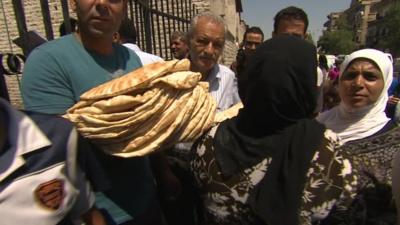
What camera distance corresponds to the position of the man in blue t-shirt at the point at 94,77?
1160 mm

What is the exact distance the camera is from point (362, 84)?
183cm

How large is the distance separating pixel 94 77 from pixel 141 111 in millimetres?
352

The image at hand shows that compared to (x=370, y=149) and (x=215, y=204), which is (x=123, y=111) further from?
(x=370, y=149)

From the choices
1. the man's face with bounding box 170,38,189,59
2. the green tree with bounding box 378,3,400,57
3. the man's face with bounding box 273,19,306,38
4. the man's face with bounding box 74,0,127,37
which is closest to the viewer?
the man's face with bounding box 74,0,127,37

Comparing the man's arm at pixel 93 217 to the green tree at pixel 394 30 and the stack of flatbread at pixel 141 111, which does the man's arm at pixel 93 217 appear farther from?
the green tree at pixel 394 30

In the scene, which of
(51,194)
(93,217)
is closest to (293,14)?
(93,217)

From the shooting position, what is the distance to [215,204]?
1.32 metres

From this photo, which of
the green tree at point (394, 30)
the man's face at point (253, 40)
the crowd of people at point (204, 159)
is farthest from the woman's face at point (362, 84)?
the green tree at point (394, 30)

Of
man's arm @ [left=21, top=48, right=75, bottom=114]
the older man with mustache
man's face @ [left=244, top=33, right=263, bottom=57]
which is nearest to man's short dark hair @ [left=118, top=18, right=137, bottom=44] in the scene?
the older man with mustache

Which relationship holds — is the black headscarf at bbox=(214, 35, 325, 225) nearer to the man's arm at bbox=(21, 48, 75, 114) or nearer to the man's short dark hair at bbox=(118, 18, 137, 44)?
the man's arm at bbox=(21, 48, 75, 114)

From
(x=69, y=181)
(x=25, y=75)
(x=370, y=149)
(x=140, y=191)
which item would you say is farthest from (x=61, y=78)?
(x=370, y=149)

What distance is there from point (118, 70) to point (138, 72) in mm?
348

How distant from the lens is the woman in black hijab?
1.11 m

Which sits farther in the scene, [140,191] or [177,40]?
[177,40]
